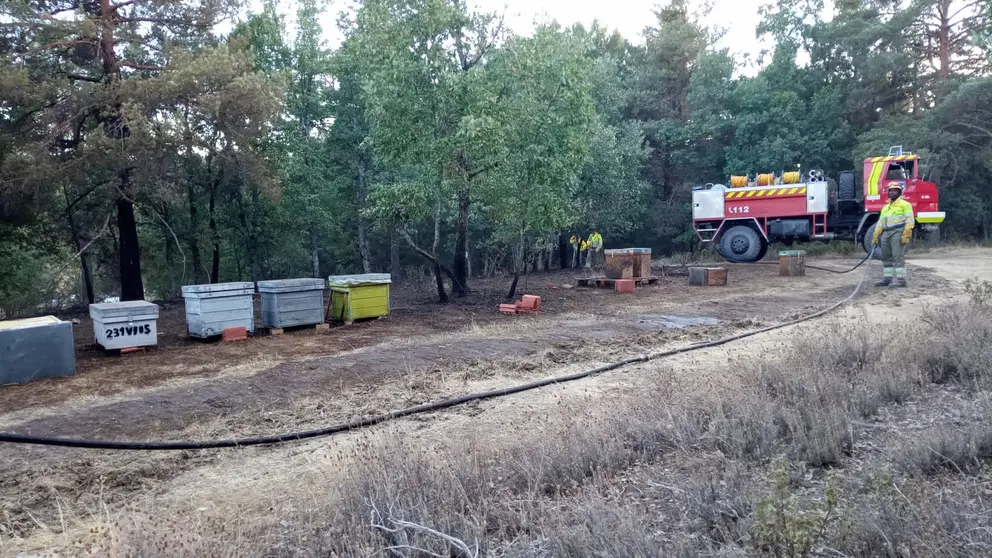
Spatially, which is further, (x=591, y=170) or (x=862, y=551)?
(x=591, y=170)

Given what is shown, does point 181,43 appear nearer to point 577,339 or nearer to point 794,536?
point 577,339

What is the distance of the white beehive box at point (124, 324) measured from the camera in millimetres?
8609

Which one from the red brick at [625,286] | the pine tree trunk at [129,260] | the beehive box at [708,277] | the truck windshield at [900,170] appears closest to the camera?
the red brick at [625,286]

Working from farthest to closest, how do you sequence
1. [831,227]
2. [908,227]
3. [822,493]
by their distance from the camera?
1. [831,227]
2. [908,227]
3. [822,493]

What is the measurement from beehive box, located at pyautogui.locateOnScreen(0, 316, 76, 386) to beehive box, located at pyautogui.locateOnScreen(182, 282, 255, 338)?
191 centimetres

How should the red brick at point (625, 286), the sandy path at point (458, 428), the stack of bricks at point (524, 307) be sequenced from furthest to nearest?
1. the red brick at point (625, 286)
2. the stack of bricks at point (524, 307)
3. the sandy path at point (458, 428)

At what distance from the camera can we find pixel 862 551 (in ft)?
8.02

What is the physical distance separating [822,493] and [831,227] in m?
18.3

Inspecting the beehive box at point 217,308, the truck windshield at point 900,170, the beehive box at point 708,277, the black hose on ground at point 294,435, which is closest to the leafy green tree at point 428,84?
the beehive box at point 217,308

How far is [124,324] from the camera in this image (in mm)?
8680

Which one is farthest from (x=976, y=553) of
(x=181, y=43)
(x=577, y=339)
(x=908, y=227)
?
(x=181, y=43)

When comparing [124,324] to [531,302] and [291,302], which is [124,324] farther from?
[531,302]

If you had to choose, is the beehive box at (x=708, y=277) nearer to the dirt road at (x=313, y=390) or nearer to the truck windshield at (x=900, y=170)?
the dirt road at (x=313, y=390)

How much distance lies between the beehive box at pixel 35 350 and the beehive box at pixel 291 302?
9.47 ft
